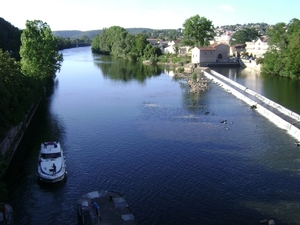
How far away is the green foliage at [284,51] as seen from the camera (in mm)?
50875

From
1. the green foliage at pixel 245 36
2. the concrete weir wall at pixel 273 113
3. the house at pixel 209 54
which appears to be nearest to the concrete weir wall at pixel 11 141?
the concrete weir wall at pixel 273 113

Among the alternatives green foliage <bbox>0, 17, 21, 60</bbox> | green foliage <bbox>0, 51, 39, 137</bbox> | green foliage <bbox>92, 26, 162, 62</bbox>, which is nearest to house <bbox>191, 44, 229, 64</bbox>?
green foliage <bbox>92, 26, 162, 62</bbox>

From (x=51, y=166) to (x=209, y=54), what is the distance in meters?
58.1

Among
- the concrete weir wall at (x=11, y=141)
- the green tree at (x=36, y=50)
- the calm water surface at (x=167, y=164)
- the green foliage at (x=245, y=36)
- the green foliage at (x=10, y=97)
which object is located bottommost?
the calm water surface at (x=167, y=164)

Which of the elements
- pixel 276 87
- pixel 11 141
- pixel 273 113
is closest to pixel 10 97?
pixel 11 141

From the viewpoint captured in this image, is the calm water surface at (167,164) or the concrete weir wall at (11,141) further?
the concrete weir wall at (11,141)

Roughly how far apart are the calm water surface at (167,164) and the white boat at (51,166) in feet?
1.43

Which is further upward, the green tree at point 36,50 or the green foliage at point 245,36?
the green foliage at point 245,36

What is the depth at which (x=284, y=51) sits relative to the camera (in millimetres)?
54281

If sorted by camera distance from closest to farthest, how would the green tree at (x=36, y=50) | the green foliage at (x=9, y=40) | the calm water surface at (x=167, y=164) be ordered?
the calm water surface at (x=167, y=164)
the green tree at (x=36, y=50)
the green foliage at (x=9, y=40)

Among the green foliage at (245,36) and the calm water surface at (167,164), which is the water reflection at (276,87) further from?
the green foliage at (245,36)

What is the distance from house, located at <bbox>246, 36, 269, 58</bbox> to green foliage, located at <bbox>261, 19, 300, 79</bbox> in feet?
71.2

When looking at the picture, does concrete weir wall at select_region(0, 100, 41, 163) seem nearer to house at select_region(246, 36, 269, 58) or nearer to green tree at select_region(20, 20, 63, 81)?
green tree at select_region(20, 20, 63, 81)

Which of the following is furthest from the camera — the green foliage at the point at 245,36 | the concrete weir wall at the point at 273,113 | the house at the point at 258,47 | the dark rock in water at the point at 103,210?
the green foliage at the point at 245,36
